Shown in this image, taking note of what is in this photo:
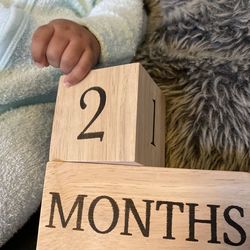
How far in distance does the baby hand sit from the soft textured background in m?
0.13

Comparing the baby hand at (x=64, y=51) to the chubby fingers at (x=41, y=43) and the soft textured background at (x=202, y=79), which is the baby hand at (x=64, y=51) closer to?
the chubby fingers at (x=41, y=43)

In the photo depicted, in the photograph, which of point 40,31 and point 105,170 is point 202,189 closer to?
point 105,170

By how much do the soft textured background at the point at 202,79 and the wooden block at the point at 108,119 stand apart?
7 cm

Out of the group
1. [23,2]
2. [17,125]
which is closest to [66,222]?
[17,125]

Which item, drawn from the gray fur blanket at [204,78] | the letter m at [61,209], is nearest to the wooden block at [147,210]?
the letter m at [61,209]

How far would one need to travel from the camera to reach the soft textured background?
0.56 metres

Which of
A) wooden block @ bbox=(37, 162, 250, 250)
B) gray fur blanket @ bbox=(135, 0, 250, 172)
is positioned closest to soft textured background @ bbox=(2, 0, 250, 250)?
gray fur blanket @ bbox=(135, 0, 250, 172)

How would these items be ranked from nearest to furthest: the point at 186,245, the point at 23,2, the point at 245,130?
the point at 186,245
the point at 245,130
the point at 23,2

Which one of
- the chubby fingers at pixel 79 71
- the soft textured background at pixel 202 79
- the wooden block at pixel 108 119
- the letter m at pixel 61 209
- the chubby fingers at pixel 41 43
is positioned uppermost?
the chubby fingers at pixel 41 43

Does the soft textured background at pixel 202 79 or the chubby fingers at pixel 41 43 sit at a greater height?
the chubby fingers at pixel 41 43

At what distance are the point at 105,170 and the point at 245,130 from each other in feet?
0.63

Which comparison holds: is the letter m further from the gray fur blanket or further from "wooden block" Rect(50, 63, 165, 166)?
the gray fur blanket

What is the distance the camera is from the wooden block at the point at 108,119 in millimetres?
472

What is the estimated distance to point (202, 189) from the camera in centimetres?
46
